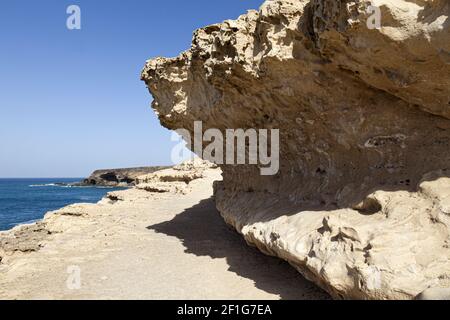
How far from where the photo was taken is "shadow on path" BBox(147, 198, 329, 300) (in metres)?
5.82

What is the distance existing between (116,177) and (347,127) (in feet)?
258

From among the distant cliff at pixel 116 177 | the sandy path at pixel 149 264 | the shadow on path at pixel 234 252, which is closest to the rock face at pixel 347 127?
the shadow on path at pixel 234 252

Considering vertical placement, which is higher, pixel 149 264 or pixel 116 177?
pixel 149 264

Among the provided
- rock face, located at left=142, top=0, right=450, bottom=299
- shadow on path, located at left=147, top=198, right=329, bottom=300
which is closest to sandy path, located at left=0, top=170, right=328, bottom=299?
shadow on path, located at left=147, top=198, right=329, bottom=300

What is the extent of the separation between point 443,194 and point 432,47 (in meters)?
1.73

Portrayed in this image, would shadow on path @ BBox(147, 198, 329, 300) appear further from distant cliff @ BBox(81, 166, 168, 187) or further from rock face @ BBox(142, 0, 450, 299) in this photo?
distant cliff @ BBox(81, 166, 168, 187)

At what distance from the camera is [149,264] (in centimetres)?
775

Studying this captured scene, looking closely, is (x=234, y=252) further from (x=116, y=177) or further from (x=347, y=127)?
(x=116, y=177)

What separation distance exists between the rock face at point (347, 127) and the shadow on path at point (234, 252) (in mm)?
546

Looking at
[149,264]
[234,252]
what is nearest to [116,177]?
[149,264]

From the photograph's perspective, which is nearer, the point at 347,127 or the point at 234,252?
the point at 347,127

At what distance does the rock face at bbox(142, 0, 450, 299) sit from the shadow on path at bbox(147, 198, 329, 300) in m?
0.55

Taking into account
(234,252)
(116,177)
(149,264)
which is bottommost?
(116,177)

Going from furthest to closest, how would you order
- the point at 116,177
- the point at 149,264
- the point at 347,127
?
1. the point at 116,177
2. the point at 149,264
3. the point at 347,127
